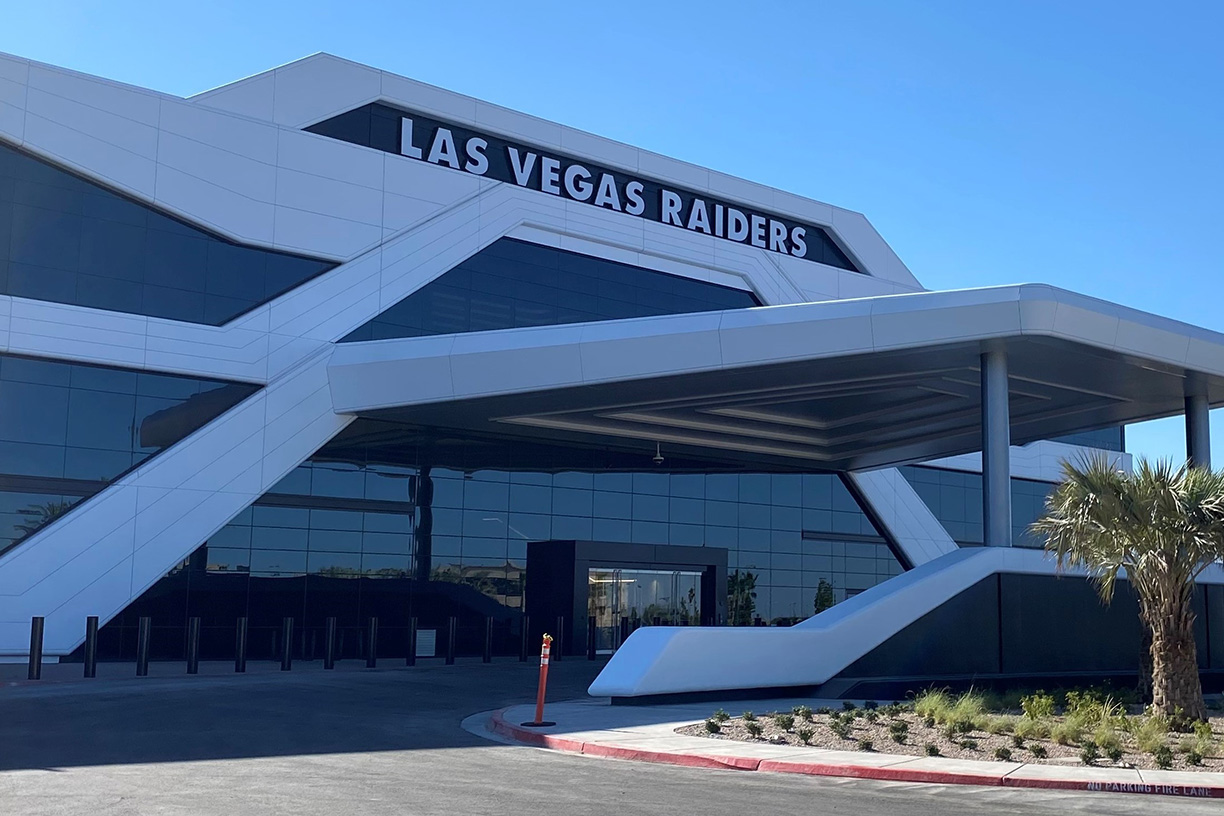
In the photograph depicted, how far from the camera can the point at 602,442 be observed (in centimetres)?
3391

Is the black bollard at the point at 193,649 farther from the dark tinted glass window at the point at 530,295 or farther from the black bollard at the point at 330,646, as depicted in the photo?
the dark tinted glass window at the point at 530,295

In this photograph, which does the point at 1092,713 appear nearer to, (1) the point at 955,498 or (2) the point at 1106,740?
(2) the point at 1106,740

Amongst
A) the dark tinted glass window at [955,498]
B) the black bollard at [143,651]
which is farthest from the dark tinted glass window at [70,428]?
the dark tinted glass window at [955,498]

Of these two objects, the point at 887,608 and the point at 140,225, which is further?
the point at 140,225

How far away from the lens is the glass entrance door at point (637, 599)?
1328 inches

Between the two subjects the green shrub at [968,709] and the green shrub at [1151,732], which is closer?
the green shrub at [1151,732]

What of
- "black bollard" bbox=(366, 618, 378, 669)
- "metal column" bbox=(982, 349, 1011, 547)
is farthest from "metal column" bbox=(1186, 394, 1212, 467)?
"black bollard" bbox=(366, 618, 378, 669)

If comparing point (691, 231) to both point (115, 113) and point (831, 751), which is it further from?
point (831, 751)

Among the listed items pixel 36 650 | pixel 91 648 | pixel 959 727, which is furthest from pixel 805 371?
pixel 36 650

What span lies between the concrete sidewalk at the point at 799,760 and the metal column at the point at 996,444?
332 inches

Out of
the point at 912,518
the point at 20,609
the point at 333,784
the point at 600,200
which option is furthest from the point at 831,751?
the point at 912,518

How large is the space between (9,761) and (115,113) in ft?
61.4

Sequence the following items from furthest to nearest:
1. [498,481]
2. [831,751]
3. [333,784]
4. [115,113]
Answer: [498,481] → [115,113] → [831,751] → [333,784]

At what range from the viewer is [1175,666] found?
16.6m
